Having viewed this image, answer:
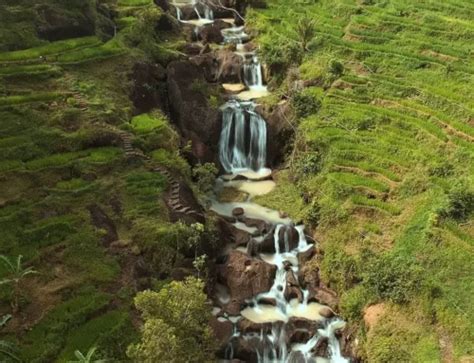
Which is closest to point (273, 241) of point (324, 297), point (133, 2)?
point (324, 297)

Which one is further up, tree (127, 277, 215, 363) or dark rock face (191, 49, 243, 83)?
dark rock face (191, 49, 243, 83)

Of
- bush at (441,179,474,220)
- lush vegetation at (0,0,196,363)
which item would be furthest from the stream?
bush at (441,179,474,220)

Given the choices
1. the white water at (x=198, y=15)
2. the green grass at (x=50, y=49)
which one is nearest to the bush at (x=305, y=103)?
the green grass at (x=50, y=49)

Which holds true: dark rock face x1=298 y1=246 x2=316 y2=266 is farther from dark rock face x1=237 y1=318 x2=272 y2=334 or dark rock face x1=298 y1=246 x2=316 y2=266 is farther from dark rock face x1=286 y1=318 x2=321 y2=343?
dark rock face x1=237 y1=318 x2=272 y2=334

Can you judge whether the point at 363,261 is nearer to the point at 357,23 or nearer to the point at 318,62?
the point at 318,62

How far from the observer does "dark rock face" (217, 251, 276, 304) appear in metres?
25.2

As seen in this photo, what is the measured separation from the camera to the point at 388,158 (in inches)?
1204

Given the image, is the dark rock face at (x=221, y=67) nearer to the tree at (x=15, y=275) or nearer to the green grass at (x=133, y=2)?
the green grass at (x=133, y=2)

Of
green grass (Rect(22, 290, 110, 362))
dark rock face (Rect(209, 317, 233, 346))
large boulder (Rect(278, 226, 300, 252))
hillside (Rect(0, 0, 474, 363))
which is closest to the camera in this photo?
green grass (Rect(22, 290, 110, 362))

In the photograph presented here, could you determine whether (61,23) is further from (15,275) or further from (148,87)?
(15,275)

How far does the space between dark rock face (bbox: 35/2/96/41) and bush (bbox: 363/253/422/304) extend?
25.9 meters

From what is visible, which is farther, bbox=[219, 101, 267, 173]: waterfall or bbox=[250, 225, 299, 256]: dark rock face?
bbox=[219, 101, 267, 173]: waterfall

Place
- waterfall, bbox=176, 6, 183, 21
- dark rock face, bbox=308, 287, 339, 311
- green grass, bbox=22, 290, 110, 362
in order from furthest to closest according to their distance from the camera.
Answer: waterfall, bbox=176, 6, 183, 21
dark rock face, bbox=308, 287, 339, 311
green grass, bbox=22, 290, 110, 362

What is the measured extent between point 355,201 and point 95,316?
14549 millimetres
